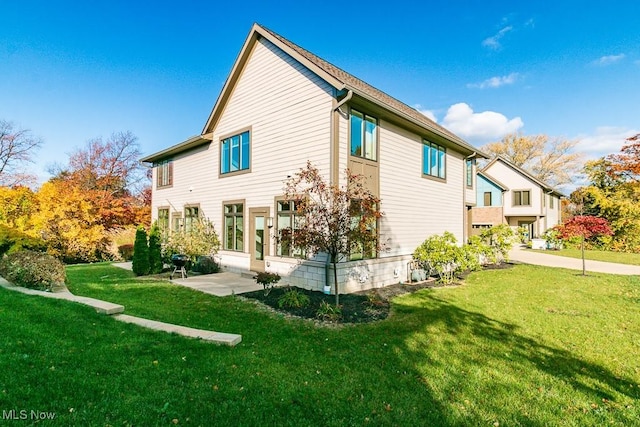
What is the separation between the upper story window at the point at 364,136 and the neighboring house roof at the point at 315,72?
27.5 inches

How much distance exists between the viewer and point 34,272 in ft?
26.9

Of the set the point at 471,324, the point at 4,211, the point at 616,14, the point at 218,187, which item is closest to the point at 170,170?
the point at 218,187

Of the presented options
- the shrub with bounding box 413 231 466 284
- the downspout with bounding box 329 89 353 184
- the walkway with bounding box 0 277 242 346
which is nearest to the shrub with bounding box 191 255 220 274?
the walkway with bounding box 0 277 242 346

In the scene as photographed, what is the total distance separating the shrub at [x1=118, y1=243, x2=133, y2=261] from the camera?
1831 cm

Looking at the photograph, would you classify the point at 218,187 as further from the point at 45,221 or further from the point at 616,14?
the point at 616,14

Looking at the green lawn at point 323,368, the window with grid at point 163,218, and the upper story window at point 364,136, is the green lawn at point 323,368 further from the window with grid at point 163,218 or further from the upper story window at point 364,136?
the window with grid at point 163,218

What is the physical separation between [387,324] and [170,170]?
1541cm

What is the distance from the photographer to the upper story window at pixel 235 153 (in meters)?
12.5

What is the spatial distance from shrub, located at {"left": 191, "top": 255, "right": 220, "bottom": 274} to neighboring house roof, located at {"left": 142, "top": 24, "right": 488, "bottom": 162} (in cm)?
540

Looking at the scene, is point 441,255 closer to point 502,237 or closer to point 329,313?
point 502,237

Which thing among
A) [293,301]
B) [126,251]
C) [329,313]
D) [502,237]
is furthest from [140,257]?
[502,237]

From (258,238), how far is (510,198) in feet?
90.8

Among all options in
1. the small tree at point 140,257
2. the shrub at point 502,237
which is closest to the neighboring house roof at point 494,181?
the shrub at point 502,237

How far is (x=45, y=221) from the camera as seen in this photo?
15.6 metres
